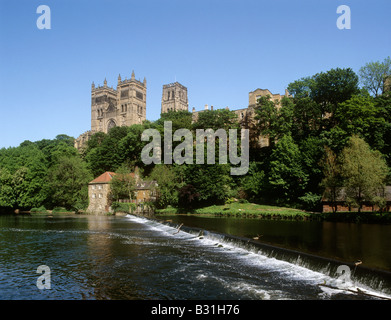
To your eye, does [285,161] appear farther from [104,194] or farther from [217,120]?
[104,194]

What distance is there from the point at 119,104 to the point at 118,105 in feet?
2.17

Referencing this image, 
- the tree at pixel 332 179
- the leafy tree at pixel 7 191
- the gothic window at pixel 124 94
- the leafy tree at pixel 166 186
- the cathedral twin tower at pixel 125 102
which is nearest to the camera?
the tree at pixel 332 179

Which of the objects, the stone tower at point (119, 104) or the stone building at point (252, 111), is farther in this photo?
the stone tower at point (119, 104)

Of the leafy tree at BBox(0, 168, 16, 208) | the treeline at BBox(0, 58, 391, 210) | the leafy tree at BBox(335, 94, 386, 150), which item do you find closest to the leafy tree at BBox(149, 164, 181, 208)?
the treeline at BBox(0, 58, 391, 210)

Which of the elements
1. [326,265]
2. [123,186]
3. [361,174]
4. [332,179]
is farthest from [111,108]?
[326,265]

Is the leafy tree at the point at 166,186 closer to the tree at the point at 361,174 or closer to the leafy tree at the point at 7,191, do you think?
the tree at the point at 361,174

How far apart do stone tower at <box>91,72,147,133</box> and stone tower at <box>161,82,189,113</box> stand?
9.76 meters

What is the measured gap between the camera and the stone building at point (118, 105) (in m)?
136

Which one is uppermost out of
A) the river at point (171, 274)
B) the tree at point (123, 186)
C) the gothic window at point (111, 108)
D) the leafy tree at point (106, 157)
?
the gothic window at point (111, 108)

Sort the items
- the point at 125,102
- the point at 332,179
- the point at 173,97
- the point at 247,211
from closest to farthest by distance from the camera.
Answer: the point at 332,179, the point at 247,211, the point at 125,102, the point at 173,97

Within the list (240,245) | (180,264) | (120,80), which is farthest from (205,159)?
(120,80)

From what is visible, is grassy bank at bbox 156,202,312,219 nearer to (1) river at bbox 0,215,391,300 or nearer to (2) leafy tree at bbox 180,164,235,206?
(2) leafy tree at bbox 180,164,235,206

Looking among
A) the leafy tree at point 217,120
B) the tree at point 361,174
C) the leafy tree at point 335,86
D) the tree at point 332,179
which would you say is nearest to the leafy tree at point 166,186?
the leafy tree at point 217,120

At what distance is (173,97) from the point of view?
145m
